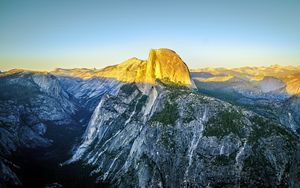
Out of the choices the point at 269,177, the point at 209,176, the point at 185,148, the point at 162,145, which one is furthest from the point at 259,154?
the point at 162,145

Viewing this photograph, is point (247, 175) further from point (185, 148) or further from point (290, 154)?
point (185, 148)

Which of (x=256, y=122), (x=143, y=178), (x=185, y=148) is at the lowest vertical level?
(x=143, y=178)

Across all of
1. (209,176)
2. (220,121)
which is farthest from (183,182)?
(220,121)

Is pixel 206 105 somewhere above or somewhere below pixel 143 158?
above

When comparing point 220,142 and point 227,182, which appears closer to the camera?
point 227,182

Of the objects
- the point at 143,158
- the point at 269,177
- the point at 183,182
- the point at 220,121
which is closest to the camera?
the point at 269,177

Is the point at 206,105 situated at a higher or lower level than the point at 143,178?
higher

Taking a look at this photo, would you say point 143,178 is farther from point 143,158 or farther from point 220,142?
point 220,142

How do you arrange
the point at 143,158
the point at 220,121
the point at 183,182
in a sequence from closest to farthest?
the point at 183,182 → the point at 220,121 → the point at 143,158

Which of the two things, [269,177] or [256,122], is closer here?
[269,177]
